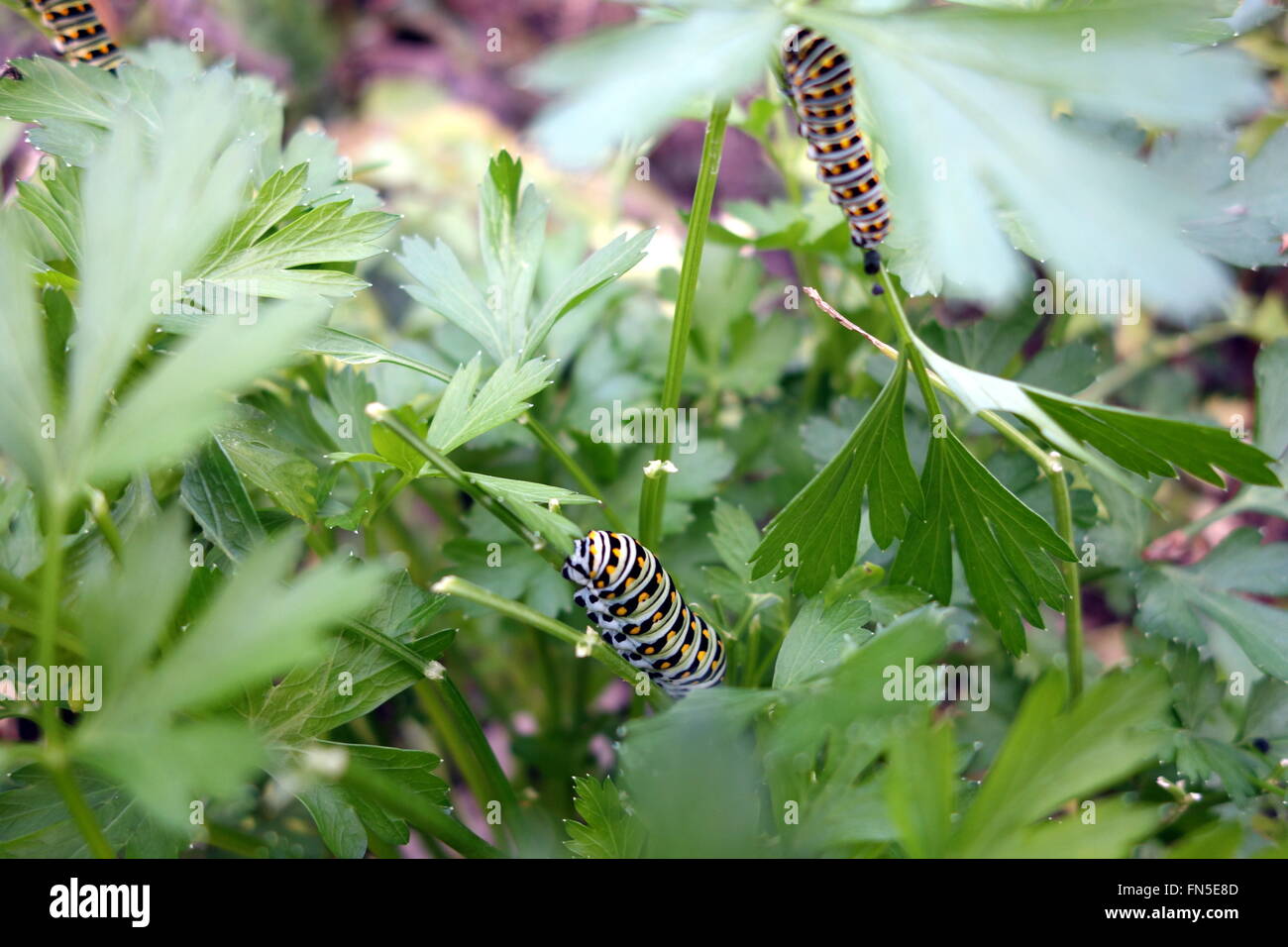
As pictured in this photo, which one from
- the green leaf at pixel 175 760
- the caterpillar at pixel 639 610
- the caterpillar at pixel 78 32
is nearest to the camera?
the green leaf at pixel 175 760

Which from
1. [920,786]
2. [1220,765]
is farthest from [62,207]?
[1220,765]

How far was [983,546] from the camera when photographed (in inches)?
25.8

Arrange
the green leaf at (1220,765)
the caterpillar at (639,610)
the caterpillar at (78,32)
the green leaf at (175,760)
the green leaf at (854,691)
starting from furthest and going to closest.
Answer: the caterpillar at (78,32) → the green leaf at (1220,765) → the caterpillar at (639,610) → the green leaf at (854,691) → the green leaf at (175,760)

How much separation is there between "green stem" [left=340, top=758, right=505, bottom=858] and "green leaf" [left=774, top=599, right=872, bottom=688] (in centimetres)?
24

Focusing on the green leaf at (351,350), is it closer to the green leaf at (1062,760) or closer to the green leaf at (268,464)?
the green leaf at (268,464)

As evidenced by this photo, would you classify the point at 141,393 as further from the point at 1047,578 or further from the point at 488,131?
the point at 488,131

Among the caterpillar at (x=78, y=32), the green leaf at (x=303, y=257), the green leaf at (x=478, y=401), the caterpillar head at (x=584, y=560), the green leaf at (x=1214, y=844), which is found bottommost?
the green leaf at (x=1214, y=844)

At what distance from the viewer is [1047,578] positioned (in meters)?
0.64

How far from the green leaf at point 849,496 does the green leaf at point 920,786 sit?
21cm

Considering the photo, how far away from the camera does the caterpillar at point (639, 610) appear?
0.57 metres

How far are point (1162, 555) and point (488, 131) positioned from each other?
5.51 ft

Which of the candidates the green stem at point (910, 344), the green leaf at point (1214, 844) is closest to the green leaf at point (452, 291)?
the green stem at point (910, 344)

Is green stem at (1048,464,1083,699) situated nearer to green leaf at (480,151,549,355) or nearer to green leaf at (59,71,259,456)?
green leaf at (480,151,549,355)

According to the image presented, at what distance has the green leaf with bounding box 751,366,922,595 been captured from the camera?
0.63m
